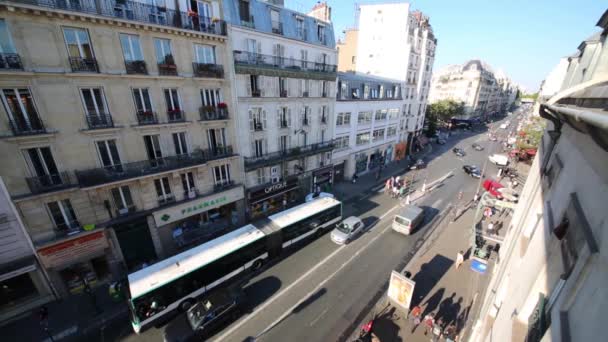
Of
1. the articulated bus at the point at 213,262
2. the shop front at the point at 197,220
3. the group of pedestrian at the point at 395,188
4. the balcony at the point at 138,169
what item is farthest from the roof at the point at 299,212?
the group of pedestrian at the point at 395,188

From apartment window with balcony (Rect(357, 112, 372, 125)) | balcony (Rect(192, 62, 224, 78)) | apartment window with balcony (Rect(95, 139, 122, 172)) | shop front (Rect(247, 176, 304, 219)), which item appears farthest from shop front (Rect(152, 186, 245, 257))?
apartment window with balcony (Rect(357, 112, 372, 125))

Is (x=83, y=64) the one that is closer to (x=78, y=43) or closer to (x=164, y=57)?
(x=78, y=43)

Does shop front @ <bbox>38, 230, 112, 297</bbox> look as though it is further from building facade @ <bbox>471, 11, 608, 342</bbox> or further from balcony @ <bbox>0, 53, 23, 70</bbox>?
building facade @ <bbox>471, 11, 608, 342</bbox>

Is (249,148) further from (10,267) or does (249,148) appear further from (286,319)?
(10,267)

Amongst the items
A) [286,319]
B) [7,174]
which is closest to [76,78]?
[7,174]

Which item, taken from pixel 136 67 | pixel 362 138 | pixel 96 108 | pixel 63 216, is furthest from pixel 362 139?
pixel 63 216

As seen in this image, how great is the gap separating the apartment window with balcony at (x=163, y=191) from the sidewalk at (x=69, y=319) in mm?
7286

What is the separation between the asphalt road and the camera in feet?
44.5

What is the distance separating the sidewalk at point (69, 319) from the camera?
13430 millimetres

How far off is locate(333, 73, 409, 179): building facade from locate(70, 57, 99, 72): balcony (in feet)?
76.5

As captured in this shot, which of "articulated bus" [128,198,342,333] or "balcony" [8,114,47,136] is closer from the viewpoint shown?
"balcony" [8,114,47,136]

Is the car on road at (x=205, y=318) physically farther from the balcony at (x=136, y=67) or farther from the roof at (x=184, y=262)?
the balcony at (x=136, y=67)

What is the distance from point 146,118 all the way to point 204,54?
22.4 ft

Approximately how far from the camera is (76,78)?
553 inches
